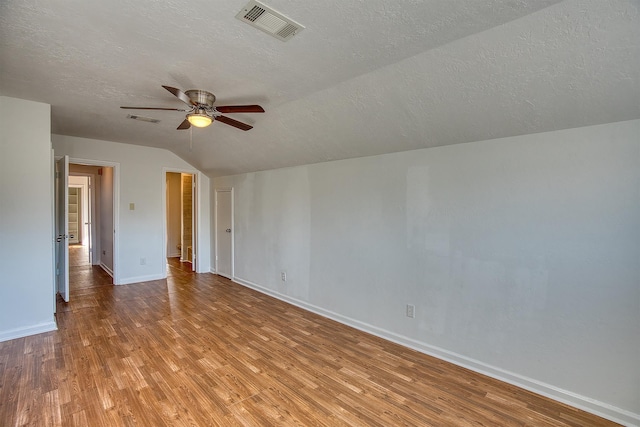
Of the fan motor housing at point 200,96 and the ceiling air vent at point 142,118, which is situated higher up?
the ceiling air vent at point 142,118

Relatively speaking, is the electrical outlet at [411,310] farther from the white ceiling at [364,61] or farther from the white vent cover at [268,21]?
the white vent cover at [268,21]

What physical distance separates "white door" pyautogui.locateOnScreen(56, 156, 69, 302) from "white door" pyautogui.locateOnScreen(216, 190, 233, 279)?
8.03 ft

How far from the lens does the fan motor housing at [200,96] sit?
106 inches

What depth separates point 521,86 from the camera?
199 cm

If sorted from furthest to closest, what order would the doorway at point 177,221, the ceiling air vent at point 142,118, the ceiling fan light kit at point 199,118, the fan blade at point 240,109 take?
the doorway at point 177,221
the ceiling air vent at point 142,118
the ceiling fan light kit at point 199,118
the fan blade at point 240,109

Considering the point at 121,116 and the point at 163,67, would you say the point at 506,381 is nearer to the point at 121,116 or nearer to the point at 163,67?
the point at 163,67

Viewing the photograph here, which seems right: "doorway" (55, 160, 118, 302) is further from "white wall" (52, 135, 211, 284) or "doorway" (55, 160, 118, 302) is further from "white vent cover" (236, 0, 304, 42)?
"white vent cover" (236, 0, 304, 42)

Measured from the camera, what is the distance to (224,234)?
596 centimetres

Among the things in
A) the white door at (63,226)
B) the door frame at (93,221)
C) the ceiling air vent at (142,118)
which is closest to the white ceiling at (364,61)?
the ceiling air vent at (142,118)

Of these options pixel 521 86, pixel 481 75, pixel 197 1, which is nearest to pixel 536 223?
pixel 521 86

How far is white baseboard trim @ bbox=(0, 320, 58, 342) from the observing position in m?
3.12

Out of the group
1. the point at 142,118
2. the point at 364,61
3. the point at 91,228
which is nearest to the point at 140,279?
the point at 91,228

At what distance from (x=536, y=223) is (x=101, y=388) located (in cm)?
377

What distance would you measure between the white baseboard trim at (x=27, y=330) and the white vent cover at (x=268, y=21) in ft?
13.2
